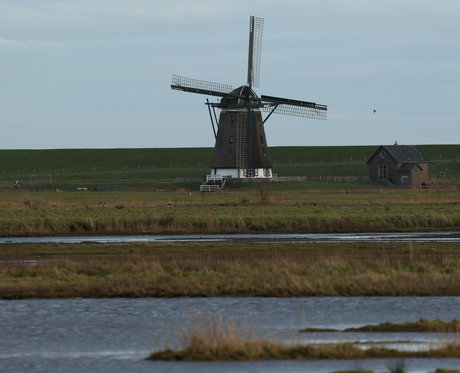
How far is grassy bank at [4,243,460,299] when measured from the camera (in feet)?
58.0

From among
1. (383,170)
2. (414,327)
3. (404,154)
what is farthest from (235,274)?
(404,154)

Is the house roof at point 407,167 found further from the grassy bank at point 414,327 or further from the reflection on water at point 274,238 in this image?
the grassy bank at point 414,327

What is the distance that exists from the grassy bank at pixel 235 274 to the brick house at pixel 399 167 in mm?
71810

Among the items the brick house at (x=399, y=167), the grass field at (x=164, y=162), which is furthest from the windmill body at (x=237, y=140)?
the grass field at (x=164, y=162)

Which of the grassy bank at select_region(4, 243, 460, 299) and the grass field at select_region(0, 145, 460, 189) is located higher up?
the grass field at select_region(0, 145, 460, 189)

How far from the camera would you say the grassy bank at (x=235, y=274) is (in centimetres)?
1769

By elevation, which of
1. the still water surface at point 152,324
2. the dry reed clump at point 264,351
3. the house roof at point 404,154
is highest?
the house roof at point 404,154

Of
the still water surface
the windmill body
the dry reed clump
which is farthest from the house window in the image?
the dry reed clump

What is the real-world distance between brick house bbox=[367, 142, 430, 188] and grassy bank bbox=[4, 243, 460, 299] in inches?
2827

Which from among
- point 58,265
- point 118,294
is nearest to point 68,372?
point 118,294

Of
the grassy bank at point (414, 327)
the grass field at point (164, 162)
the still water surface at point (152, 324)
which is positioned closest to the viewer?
the still water surface at point (152, 324)

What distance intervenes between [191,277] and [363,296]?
4.86 meters

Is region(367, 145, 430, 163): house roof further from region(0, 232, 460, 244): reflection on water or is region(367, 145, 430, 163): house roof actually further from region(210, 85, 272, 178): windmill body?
region(0, 232, 460, 244): reflection on water

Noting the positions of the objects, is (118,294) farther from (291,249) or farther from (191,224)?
(191,224)
